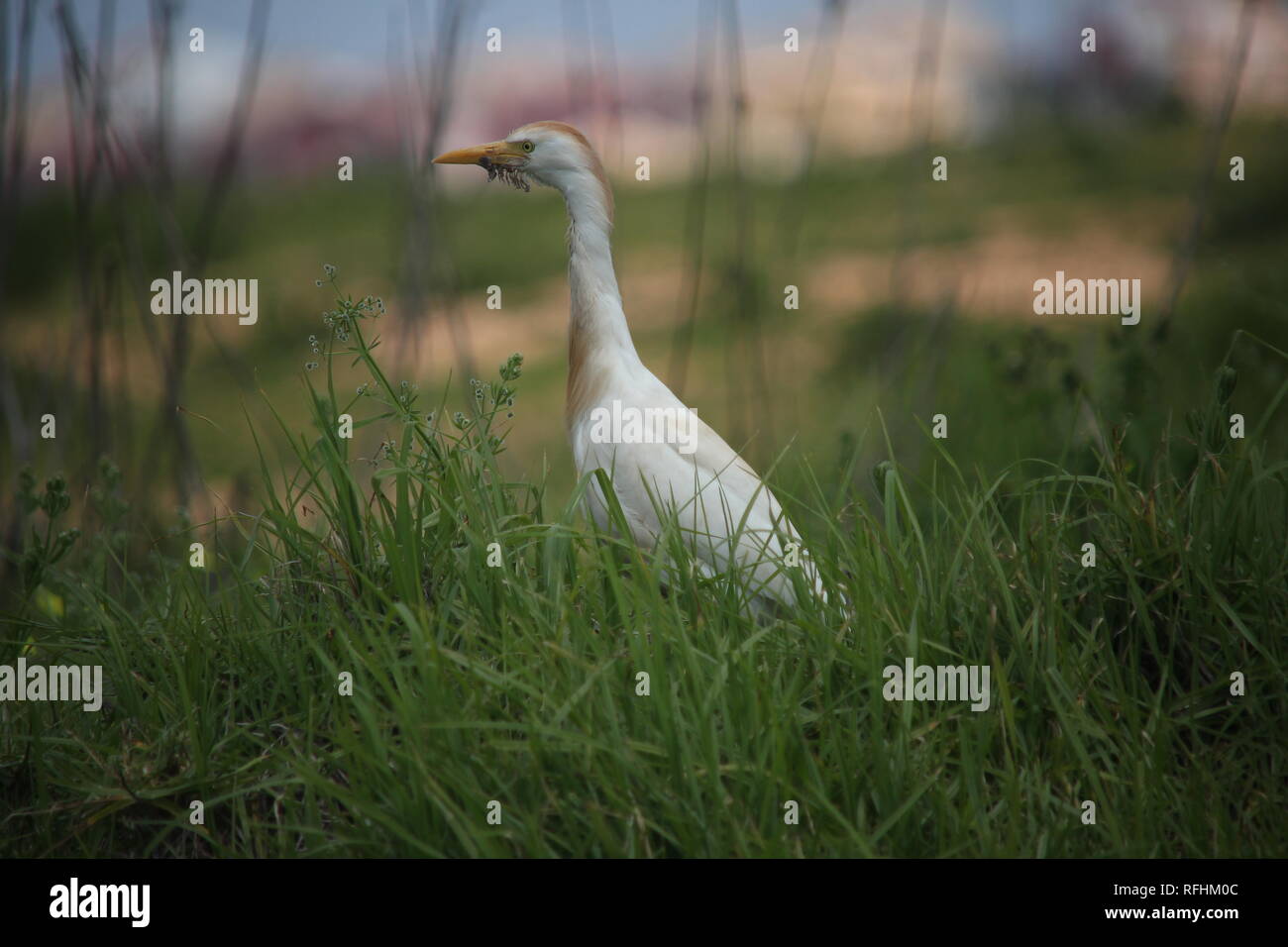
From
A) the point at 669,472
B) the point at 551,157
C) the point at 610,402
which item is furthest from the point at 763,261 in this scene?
the point at 669,472

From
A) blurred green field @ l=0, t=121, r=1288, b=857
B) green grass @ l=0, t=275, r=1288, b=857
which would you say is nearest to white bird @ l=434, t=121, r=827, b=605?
blurred green field @ l=0, t=121, r=1288, b=857

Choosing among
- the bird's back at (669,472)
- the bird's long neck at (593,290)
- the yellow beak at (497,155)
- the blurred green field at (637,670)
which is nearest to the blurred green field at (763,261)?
the bird's long neck at (593,290)

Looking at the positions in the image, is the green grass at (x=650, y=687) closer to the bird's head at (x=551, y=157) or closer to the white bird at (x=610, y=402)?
the white bird at (x=610, y=402)

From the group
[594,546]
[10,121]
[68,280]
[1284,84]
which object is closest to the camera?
[594,546]

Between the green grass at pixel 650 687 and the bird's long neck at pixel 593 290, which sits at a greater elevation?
the bird's long neck at pixel 593 290

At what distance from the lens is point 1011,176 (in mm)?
12445

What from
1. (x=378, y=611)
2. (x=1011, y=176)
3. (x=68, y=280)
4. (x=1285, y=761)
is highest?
(x=1011, y=176)

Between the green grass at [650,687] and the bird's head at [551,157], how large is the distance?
1.12 m

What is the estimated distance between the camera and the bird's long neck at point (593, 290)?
369 centimetres

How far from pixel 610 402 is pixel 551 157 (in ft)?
2.92
